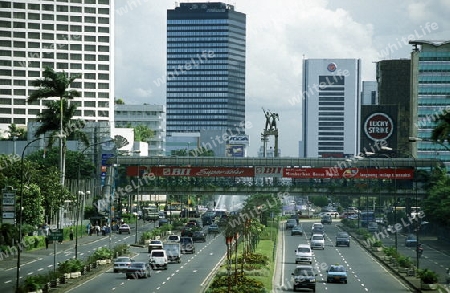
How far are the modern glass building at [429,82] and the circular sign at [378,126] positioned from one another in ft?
20.5

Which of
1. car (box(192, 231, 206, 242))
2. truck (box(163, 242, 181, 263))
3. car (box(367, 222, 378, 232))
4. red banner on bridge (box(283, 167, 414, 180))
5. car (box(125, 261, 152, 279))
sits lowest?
car (box(367, 222, 378, 232))

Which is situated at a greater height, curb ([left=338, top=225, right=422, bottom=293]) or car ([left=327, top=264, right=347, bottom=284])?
car ([left=327, top=264, right=347, bottom=284])

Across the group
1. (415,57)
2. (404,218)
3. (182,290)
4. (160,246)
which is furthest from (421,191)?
(182,290)

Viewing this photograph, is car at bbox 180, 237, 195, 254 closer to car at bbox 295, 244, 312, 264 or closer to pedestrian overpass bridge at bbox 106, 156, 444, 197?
car at bbox 295, 244, 312, 264

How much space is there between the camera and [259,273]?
72.1 m

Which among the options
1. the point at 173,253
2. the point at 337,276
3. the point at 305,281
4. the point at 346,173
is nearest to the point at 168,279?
the point at 337,276

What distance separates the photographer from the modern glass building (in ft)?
639

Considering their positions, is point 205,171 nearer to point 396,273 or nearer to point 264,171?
point 264,171

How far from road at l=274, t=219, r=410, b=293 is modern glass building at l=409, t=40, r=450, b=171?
72772 millimetres

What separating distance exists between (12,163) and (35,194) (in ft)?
28.6

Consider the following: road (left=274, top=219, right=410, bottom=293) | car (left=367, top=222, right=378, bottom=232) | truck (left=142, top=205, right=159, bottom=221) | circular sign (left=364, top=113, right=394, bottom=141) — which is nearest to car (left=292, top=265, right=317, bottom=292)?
road (left=274, top=219, right=410, bottom=293)

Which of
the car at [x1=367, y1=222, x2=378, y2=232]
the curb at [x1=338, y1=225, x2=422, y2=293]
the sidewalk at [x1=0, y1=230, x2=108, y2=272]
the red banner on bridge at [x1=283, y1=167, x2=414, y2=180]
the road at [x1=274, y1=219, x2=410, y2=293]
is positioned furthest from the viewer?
the red banner on bridge at [x1=283, y1=167, x2=414, y2=180]

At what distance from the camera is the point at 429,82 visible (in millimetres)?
196500

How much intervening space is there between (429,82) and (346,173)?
2025 inches
